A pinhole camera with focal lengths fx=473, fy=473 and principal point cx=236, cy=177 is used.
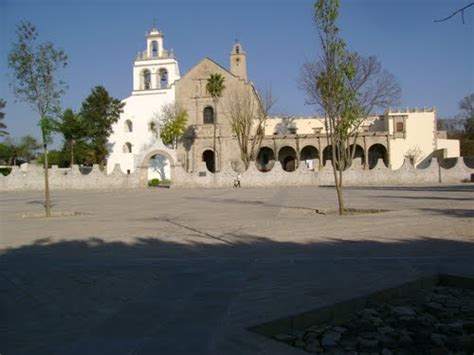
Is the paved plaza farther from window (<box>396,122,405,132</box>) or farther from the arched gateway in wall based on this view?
window (<box>396,122,405,132</box>)

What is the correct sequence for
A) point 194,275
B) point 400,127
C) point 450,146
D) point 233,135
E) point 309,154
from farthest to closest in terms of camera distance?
point 450,146
point 309,154
point 400,127
point 233,135
point 194,275

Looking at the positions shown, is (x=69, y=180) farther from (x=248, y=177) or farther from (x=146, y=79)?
(x=146, y=79)

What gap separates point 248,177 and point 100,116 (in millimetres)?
26466

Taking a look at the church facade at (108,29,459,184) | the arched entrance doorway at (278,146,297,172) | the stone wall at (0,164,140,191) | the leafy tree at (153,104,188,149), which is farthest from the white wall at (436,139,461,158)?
the stone wall at (0,164,140,191)

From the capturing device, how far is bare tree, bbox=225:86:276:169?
50312 millimetres

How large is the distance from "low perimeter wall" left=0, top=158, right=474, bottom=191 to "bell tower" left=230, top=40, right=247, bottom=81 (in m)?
20.3

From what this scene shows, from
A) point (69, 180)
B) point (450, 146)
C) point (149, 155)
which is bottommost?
point (69, 180)

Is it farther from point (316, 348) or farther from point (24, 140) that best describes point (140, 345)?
point (24, 140)

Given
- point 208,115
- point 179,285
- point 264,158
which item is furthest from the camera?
point 264,158

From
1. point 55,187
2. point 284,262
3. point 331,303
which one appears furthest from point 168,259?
point 55,187

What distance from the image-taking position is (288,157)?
2223 inches

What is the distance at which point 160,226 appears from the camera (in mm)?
12422

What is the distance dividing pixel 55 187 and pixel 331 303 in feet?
139

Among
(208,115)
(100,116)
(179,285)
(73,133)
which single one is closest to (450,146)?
(208,115)
